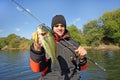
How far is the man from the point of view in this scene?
4508mm

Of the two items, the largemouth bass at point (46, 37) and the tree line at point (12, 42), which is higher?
the tree line at point (12, 42)

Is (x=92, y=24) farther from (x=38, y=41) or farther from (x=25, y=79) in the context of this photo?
(x=38, y=41)

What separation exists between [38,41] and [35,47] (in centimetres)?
35

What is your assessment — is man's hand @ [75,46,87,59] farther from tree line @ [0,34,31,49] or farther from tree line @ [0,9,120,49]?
tree line @ [0,34,31,49]

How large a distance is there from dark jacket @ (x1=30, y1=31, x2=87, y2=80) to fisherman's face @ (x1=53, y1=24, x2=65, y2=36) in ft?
0.34

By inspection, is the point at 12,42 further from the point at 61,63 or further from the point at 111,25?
the point at 61,63

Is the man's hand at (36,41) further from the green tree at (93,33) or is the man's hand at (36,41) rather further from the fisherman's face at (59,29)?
the green tree at (93,33)

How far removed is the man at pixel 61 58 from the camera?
4508 mm

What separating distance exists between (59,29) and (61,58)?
→ 661mm

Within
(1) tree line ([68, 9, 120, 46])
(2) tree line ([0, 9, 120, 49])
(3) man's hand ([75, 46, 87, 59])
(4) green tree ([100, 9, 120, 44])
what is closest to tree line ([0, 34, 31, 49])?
(2) tree line ([0, 9, 120, 49])

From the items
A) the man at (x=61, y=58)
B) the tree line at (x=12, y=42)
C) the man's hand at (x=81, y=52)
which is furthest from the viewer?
the tree line at (x=12, y=42)

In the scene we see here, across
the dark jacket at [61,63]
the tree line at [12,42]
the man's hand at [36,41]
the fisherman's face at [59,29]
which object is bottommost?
the dark jacket at [61,63]

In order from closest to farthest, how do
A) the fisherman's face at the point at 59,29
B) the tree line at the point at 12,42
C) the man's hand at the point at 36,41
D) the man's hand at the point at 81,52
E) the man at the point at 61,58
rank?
the man's hand at the point at 36,41 < the man at the point at 61,58 < the man's hand at the point at 81,52 < the fisherman's face at the point at 59,29 < the tree line at the point at 12,42

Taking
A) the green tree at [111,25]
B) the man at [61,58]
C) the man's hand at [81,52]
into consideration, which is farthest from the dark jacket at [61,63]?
the green tree at [111,25]
